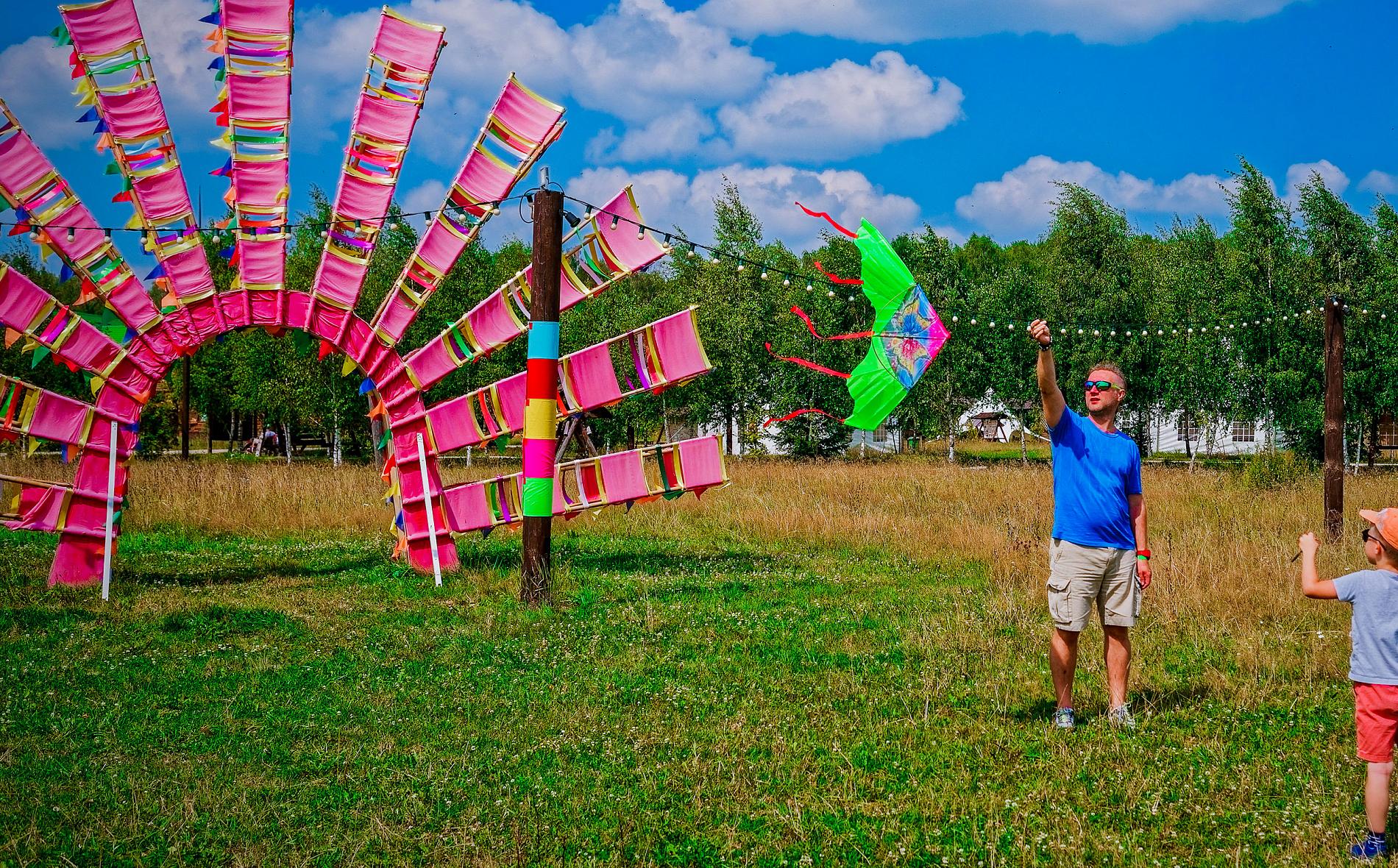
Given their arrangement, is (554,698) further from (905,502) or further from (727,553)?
(905,502)

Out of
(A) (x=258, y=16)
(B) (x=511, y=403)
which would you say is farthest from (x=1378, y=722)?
(A) (x=258, y=16)

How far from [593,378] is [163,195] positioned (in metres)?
4.67

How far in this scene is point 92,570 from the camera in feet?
34.6

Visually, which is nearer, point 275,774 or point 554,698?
point 275,774

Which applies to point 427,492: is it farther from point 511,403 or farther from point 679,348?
point 679,348

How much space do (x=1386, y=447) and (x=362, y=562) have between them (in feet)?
158

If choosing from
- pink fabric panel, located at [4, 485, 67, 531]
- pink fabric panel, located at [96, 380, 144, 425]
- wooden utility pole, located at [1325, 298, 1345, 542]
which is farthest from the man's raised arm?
wooden utility pole, located at [1325, 298, 1345, 542]

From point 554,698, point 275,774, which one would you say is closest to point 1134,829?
point 554,698

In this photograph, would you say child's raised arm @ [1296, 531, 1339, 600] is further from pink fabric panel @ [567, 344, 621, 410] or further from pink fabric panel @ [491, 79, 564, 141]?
pink fabric panel @ [491, 79, 564, 141]

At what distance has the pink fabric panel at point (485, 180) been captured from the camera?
11.2 m

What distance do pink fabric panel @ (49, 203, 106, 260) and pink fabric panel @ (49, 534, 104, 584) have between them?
2.80 metres

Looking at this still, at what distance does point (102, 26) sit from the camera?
1023 centimetres

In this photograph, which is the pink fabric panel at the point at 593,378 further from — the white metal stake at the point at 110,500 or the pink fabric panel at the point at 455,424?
the white metal stake at the point at 110,500

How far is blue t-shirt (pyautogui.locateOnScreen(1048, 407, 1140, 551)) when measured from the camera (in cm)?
597
